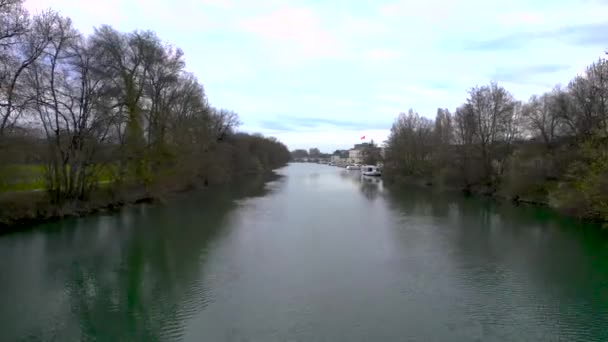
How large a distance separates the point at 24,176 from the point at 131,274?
473 inches

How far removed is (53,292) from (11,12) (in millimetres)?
10559

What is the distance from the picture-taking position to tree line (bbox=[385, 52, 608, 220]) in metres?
19.5

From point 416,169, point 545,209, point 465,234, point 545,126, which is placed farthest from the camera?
point 416,169

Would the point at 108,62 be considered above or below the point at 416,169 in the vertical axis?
above

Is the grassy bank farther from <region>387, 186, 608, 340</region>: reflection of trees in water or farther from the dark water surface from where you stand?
<region>387, 186, 608, 340</region>: reflection of trees in water

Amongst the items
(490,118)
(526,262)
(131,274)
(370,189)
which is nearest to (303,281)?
(131,274)

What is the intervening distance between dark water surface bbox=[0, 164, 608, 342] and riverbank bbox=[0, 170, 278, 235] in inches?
52.3

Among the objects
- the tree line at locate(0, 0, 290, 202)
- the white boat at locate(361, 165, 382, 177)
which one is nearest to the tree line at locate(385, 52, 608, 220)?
the white boat at locate(361, 165, 382, 177)

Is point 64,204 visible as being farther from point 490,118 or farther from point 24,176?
point 490,118

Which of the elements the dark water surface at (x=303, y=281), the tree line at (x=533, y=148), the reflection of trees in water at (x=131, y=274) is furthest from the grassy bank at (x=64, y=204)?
the tree line at (x=533, y=148)

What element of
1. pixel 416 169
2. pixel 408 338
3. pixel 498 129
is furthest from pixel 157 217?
pixel 416 169

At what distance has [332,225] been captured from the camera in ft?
64.8

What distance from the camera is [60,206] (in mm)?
Answer: 20875

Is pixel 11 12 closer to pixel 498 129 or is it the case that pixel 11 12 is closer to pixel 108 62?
pixel 108 62
